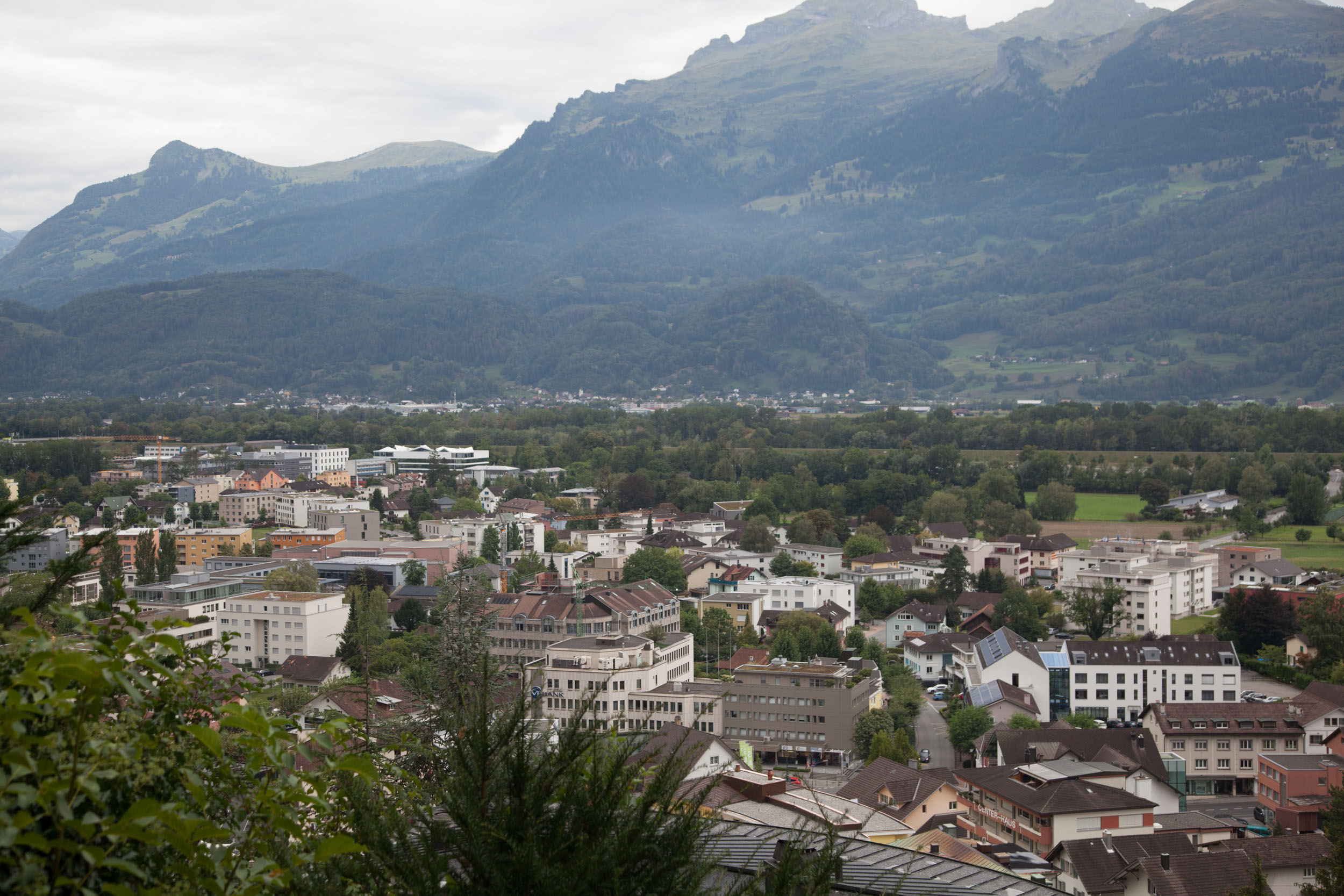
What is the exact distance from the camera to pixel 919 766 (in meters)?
21.8

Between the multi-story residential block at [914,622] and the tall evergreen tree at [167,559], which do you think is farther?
the tall evergreen tree at [167,559]

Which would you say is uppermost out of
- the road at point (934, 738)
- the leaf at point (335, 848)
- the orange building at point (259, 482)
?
the leaf at point (335, 848)

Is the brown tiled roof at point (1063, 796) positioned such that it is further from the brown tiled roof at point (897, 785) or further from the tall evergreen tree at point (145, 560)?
the tall evergreen tree at point (145, 560)

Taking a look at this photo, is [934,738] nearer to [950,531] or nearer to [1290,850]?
[1290,850]

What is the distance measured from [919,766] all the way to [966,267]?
173118mm

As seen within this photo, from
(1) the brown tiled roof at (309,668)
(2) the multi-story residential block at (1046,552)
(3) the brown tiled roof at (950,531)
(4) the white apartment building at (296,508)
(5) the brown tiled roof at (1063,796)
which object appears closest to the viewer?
(5) the brown tiled roof at (1063,796)

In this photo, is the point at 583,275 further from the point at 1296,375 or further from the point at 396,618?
the point at 396,618

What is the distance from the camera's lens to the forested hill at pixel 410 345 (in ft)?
453

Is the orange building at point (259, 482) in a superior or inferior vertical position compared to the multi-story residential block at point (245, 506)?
superior

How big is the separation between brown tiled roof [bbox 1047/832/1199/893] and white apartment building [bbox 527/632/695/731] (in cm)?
936

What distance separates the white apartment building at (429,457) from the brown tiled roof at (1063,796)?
5443cm

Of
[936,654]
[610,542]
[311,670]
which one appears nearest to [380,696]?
[311,670]

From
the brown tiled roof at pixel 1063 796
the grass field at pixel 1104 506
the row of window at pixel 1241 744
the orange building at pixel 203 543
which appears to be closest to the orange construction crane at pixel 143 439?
the orange building at pixel 203 543

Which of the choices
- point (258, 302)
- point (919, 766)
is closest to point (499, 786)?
point (919, 766)
